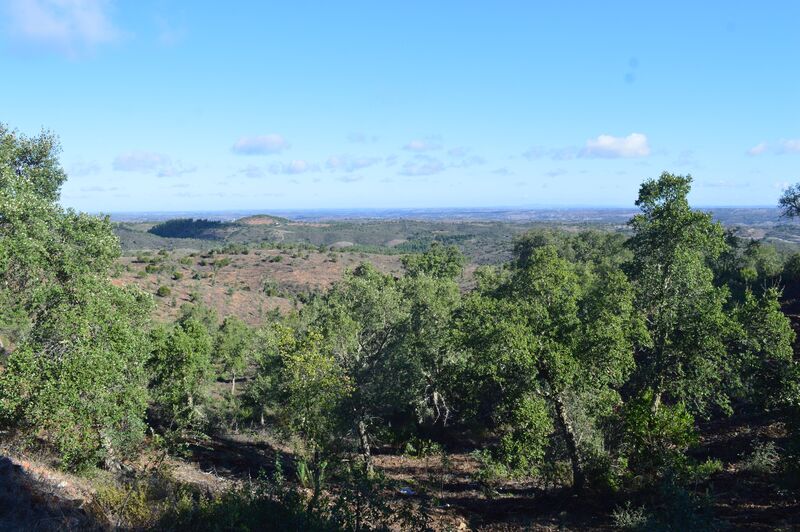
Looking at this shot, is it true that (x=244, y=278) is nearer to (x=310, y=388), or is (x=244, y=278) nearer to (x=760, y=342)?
(x=310, y=388)

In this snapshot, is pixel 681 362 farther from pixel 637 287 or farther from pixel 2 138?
pixel 2 138

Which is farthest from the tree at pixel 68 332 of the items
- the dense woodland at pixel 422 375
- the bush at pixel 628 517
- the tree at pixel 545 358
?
the bush at pixel 628 517

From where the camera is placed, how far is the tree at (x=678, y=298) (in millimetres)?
20094

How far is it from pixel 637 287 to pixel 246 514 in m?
19.8

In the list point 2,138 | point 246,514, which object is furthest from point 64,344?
point 2,138

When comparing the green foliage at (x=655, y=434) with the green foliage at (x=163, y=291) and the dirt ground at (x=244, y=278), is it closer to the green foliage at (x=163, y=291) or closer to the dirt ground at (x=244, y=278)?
the dirt ground at (x=244, y=278)

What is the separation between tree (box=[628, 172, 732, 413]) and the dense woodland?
0.08 meters

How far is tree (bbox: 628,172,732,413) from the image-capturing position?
20.1 meters

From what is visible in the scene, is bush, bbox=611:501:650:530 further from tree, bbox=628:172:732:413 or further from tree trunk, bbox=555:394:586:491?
tree, bbox=628:172:732:413

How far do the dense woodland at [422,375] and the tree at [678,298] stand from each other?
8 cm

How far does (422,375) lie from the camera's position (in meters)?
28.0

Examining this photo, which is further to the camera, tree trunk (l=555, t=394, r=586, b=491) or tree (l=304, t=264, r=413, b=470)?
tree (l=304, t=264, r=413, b=470)

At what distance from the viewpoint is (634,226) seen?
76.6ft

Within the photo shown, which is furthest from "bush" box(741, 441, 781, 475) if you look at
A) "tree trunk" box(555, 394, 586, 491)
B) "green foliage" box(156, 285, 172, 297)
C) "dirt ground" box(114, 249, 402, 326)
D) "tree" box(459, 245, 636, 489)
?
"green foliage" box(156, 285, 172, 297)
